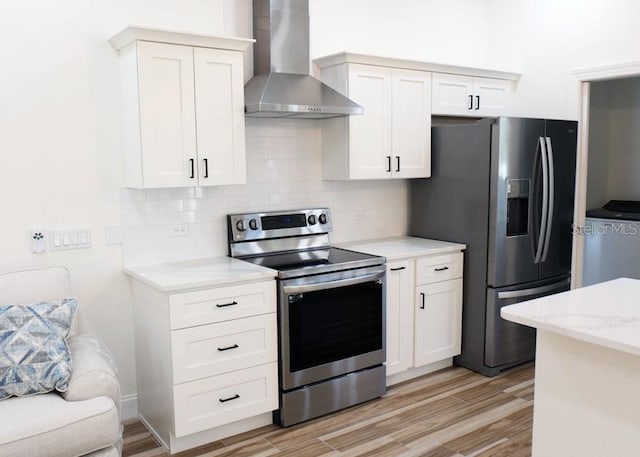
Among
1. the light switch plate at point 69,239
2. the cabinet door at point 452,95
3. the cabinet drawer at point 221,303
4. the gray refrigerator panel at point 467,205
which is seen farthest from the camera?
the cabinet door at point 452,95

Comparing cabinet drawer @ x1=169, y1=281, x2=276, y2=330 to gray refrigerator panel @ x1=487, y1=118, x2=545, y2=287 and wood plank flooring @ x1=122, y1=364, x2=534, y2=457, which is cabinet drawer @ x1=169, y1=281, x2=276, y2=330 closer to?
wood plank flooring @ x1=122, y1=364, x2=534, y2=457

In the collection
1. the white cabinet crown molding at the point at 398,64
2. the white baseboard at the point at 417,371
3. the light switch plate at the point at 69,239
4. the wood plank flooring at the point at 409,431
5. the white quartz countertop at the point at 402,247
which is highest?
the white cabinet crown molding at the point at 398,64

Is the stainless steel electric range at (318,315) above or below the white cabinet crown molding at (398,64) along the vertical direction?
below

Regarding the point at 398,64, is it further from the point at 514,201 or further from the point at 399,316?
the point at 399,316

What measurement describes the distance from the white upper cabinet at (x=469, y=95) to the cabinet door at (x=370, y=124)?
48cm

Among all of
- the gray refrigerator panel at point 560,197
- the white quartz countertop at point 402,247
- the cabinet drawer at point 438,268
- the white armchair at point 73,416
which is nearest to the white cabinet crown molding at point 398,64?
the gray refrigerator panel at point 560,197

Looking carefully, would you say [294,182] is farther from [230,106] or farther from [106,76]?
[106,76]

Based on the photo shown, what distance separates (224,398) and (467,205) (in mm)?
2150

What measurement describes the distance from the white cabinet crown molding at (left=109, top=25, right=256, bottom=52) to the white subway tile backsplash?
605 mm

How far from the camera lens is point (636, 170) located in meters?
5.73

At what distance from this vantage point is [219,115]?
3.28 meters

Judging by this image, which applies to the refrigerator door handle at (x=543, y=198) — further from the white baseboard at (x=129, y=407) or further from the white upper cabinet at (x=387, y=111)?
the white baseboard at (x=129, y=407)

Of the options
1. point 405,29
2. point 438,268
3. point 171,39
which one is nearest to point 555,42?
point 405,29

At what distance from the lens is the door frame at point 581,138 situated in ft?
13.7
